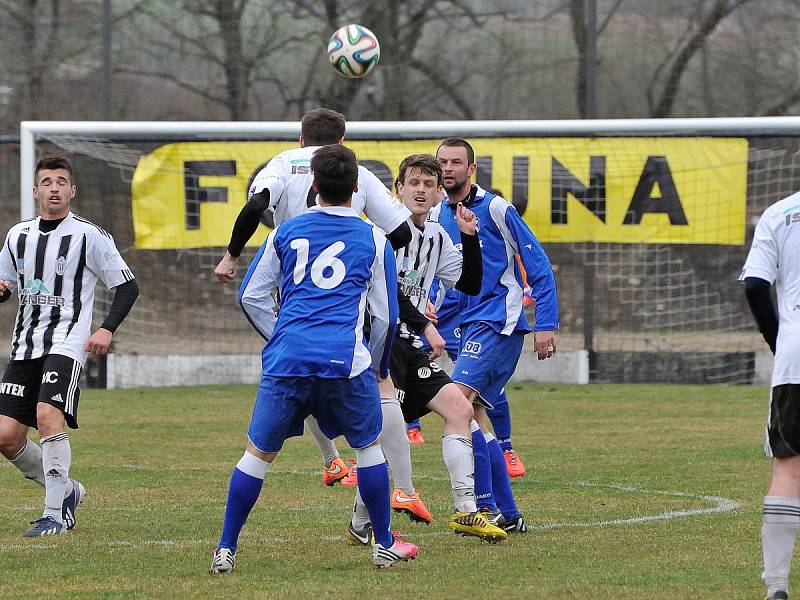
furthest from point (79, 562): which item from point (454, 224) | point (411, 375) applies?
point (454, 224)

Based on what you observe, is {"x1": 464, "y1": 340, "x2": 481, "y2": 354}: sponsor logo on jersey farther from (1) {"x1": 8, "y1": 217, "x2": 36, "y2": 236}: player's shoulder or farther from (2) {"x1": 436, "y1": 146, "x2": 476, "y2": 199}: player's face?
(1) {"x1": 8, "y1": 217, "x2": 36, "y2": 236}: player's shoulder

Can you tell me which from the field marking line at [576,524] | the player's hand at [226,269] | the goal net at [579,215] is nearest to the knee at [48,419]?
the field marking line at [576,524]

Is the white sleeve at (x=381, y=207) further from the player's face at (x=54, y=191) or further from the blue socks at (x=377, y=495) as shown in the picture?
the player's face at (x=54, y=191)

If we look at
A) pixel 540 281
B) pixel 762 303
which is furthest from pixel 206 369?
pixel 762 303

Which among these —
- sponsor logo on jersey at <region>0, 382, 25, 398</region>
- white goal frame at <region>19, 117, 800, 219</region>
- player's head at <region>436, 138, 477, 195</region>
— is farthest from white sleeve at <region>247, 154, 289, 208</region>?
white goal frame at <region>19, 117, 800, 219</region>

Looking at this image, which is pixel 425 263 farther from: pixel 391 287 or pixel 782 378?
pixel 782 378

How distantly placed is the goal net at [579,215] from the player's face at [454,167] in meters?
7.74

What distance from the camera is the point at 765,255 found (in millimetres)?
4785

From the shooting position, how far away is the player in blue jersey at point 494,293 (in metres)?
7.10

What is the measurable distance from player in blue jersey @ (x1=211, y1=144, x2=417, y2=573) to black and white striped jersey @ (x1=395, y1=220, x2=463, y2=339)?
48.7 inches

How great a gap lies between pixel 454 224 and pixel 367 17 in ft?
35.2

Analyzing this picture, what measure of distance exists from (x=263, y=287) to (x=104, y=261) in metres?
1.71

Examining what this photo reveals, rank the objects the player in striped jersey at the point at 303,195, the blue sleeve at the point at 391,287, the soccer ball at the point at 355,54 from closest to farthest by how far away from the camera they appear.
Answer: the blue sleeve at the point at 391,287, the player in striped jersey at the point at 303,195, the soccer ball at the point at 355,54

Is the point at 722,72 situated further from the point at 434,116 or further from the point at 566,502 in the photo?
the point at 566,502
